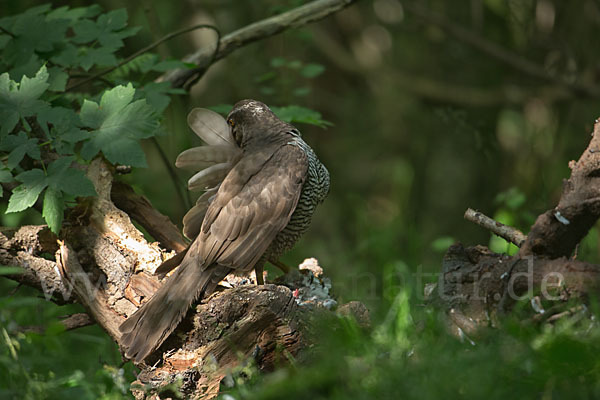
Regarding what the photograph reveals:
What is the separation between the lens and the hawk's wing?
339cm

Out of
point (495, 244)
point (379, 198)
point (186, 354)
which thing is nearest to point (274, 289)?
point (186, 354)

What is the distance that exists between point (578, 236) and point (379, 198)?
718cm

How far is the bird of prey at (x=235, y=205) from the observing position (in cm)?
309

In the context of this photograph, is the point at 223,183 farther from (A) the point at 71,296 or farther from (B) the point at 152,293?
(A) the point at 71,296

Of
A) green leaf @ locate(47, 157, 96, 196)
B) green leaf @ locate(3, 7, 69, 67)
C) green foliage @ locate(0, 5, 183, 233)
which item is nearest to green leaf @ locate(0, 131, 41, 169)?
green foliage @ locate(0, 5, 183, 233)

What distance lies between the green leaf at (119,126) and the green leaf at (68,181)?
105mm

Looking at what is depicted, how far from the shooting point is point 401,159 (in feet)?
30.3

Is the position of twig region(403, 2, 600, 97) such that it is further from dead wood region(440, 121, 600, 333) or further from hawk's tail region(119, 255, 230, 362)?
hawk's tail region(119, 255, 230, 362)

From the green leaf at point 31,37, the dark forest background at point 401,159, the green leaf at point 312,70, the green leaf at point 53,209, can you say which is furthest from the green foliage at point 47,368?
the green leaf at point 312,70

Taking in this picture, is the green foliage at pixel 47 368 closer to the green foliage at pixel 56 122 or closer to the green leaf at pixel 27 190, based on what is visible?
the green leaf at pixel 27 190

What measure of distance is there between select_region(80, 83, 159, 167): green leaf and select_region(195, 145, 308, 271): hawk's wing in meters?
0.56

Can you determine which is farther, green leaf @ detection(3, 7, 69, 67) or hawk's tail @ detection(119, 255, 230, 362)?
green leaf @ detection(3, 7, 69, 67)

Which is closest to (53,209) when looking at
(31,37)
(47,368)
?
(31,37)

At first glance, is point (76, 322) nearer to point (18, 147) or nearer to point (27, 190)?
point (27, 190)
